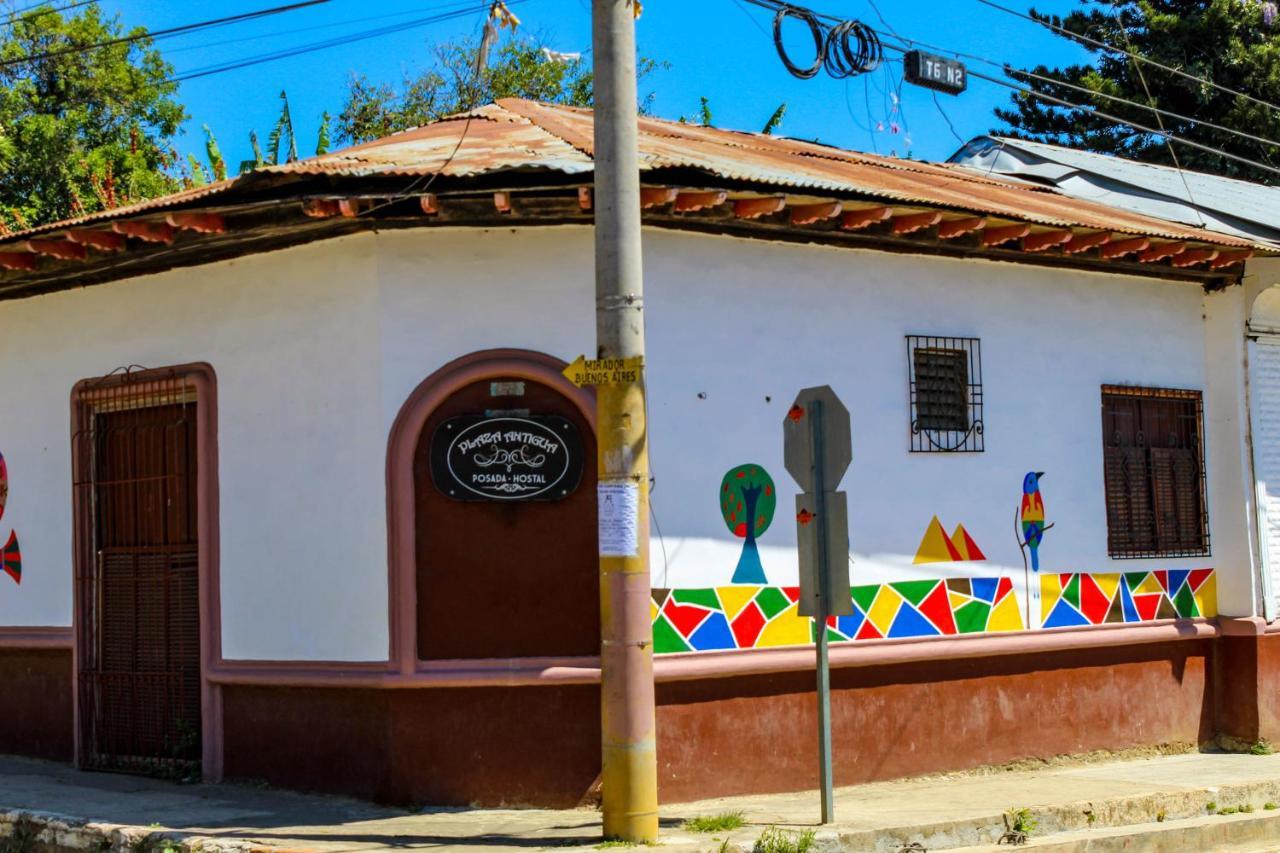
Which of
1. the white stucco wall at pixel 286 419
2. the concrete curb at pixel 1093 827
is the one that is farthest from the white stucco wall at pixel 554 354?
the concrete curb at pixel 1093 827

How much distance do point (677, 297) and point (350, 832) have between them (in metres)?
3.60

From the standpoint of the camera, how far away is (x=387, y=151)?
388 inches

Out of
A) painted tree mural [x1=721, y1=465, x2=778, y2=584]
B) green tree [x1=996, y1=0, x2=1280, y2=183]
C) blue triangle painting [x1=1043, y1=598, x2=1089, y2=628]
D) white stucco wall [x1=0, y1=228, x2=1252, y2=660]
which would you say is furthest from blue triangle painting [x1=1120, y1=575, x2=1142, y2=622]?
green tree [x1=996, y1=0, x2=1280, y2=183]

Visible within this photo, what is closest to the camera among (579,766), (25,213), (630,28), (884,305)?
(630,28)

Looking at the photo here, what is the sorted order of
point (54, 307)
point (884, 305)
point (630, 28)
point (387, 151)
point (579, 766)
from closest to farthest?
point (630, 28) → point (579, 766) → point (387, 151) → point (884, 305) → point (54, 307)

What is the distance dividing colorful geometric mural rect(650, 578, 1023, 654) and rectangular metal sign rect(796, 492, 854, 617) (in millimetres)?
870

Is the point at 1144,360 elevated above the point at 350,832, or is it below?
above

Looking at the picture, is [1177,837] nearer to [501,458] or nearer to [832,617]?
A: [832,617]

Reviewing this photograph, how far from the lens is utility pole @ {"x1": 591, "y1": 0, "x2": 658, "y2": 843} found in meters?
8.00

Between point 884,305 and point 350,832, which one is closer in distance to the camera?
point 350,832

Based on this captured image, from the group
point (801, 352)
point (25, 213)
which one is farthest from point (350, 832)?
point (25, 213)

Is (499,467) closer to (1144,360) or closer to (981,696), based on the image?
(981,696)

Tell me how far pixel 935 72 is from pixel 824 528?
5.68 m

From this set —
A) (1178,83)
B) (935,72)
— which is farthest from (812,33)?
(1178,83)
